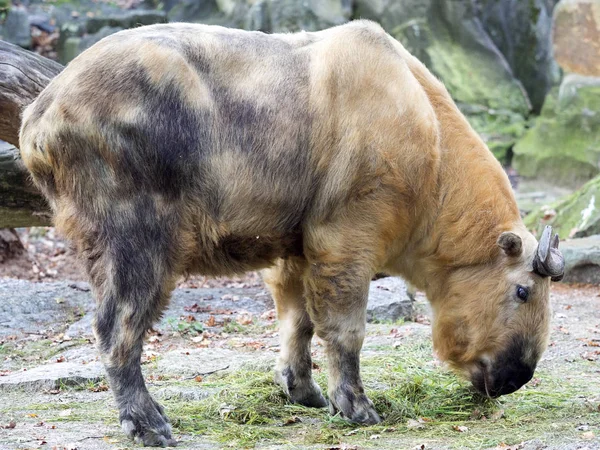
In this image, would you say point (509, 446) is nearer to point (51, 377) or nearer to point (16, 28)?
point (51, 377)

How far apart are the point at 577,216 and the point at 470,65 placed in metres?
6.13

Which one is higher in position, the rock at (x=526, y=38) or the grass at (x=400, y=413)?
the grass at (x=400, y=413)

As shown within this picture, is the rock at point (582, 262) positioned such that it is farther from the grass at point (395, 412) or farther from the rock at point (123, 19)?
the rock at point (123, 19)

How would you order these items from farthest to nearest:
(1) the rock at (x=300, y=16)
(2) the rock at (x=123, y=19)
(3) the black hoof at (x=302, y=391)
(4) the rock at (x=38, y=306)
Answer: (2) the rock at (x=123, y=19), (1) the rock at (x=300, y=16), (4) the rock at (x=38, y=306), (3) the black hoof at (x=302, y=391)

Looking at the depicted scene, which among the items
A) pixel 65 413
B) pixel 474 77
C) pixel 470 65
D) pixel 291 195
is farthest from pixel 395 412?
pixel 470 65

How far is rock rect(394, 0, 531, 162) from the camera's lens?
52.7 feet

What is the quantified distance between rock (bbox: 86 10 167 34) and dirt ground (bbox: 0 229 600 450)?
921 centimetres

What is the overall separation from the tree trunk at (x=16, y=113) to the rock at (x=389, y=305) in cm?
301

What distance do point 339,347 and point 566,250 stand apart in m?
5.32

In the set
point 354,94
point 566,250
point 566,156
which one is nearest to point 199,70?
point 354,94

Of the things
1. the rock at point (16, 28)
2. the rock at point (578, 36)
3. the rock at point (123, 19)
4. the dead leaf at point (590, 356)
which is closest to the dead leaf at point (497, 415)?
the dead leaf at point (590, 356)

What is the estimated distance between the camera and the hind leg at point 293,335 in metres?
5.67

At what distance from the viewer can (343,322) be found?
5160mm

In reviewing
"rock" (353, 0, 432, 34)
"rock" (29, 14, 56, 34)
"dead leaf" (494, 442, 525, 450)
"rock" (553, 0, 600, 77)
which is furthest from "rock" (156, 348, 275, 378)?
"rock" (29, 14, 56, 34)
